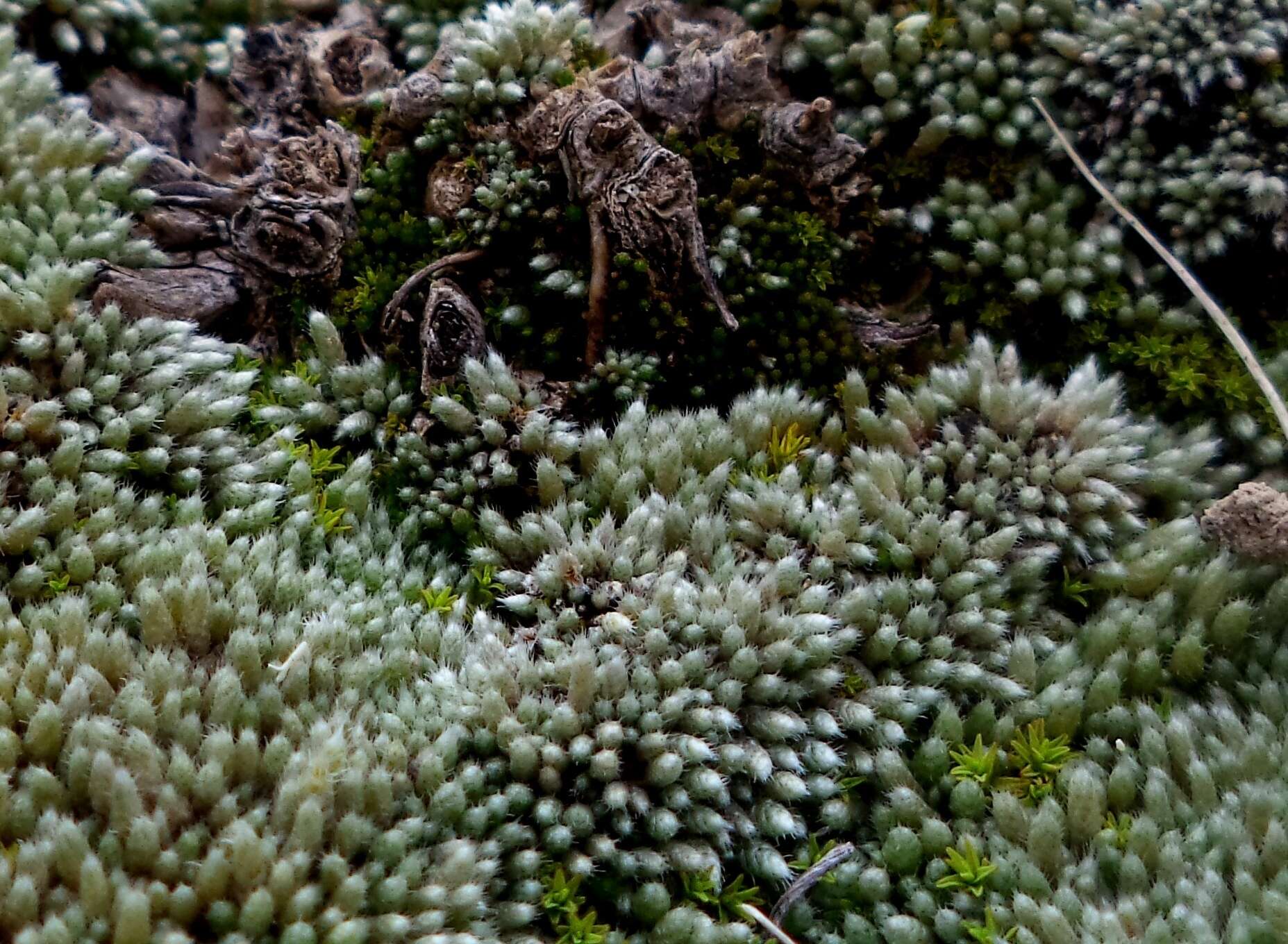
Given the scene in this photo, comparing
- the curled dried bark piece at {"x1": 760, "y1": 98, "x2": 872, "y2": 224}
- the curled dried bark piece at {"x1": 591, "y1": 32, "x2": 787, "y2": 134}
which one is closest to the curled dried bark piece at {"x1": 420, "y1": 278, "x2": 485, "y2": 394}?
the curled dried bark piece at {"x1": 591, "y1": 32, "x2": 787, "y2": 134}

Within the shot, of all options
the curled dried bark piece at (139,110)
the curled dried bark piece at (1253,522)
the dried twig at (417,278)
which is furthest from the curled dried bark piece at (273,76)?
the curled dried bark piece at (1253,522)

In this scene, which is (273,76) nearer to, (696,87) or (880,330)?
(696,87)

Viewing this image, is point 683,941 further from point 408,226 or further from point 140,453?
point 408,226

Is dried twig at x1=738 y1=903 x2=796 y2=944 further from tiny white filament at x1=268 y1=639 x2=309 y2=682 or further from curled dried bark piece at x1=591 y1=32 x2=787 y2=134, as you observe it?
curled dried bark piece at x1=591 y1=32 x2=787 y2=134

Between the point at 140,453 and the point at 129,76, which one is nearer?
the point at 140,453

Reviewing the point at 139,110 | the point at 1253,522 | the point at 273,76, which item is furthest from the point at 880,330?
the point at 139,110

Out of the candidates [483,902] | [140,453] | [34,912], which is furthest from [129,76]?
[483,902]
